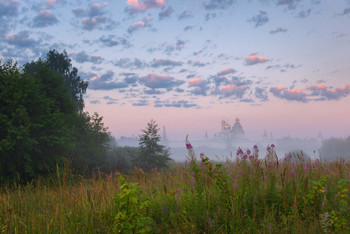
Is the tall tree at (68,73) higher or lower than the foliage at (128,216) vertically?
higher

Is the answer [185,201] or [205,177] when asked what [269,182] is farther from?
[185,201]

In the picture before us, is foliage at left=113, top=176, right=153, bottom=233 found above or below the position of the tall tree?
below

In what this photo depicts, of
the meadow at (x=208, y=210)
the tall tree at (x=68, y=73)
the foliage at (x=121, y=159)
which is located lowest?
the foliage at (x=121, y=159)

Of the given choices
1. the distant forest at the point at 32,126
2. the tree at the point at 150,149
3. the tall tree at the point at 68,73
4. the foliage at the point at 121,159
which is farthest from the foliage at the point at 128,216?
the tall tree at the point at 68,73

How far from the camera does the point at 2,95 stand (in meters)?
13.0

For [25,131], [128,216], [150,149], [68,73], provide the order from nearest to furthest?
1. [128,216]
2. [25,131]
3. [150,149]
4. [68,73]

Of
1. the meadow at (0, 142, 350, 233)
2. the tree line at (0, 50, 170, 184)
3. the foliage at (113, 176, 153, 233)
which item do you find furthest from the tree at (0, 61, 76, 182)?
the foliage at (113, 176, 153, 233)

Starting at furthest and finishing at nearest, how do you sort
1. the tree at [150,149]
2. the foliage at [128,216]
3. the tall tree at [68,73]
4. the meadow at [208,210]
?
the tall tree at [68,73], the tree at [150,149], the meadow at [208,210], the foliage at [128,216]

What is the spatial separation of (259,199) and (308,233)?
1288mm

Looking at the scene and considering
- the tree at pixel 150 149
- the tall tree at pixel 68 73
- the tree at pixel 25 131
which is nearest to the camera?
the tree at pixel 25 131

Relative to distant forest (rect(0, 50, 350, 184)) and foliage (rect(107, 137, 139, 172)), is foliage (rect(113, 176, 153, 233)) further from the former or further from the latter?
foliage (rect(107, 137, 139, 172))

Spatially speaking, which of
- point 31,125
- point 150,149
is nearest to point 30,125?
point 31,125

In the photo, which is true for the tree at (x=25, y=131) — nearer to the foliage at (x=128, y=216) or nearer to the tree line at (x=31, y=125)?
the tree line at (x=31, y=125)

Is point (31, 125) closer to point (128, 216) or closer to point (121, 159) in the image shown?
point (128, 216)
